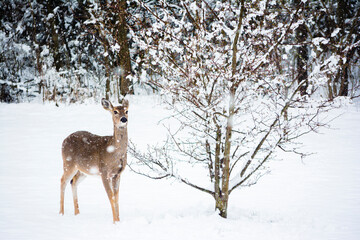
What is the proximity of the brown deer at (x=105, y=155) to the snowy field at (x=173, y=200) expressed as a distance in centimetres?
54

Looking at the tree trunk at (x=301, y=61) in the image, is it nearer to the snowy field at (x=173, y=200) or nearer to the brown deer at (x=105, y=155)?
the snowy field at (x=173, y=200)

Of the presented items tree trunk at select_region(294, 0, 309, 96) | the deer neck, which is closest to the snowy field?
the deer neck

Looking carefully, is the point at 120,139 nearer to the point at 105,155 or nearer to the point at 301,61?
the point at 105,155

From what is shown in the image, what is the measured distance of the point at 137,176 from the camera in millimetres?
8594

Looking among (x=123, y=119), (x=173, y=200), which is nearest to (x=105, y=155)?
(x=123, y=119)

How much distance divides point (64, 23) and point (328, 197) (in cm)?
1914

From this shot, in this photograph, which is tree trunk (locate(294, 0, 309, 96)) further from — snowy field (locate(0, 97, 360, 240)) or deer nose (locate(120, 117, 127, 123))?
deer nose (locate(120, 117, 127, 123))

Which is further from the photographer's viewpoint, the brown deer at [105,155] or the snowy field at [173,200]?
the brown deer at [105,155]

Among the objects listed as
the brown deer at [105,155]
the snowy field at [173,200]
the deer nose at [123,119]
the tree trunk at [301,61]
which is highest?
the tree trunk at [301,61]

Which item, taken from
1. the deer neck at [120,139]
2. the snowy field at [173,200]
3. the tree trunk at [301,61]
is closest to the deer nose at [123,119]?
the deer neck at [120,139]

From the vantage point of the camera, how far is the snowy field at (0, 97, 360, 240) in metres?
4.92

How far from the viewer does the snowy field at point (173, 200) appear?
4922mm

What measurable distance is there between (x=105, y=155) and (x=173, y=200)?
2149mm

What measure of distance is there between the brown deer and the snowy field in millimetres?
543
